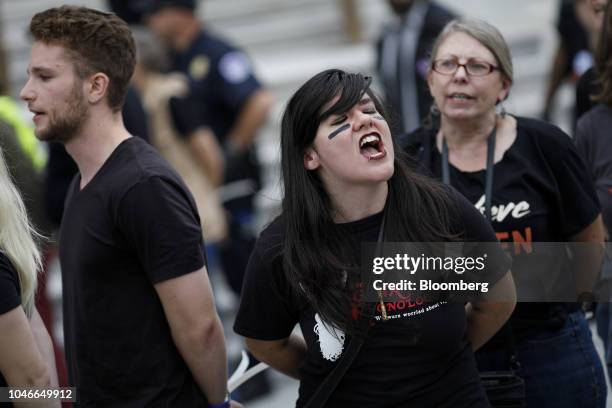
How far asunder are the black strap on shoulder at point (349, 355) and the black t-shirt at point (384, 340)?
21 mm

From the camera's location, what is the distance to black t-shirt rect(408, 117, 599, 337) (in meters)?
3.29

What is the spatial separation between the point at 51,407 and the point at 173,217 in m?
0.64

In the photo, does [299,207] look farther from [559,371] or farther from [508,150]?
[559,371]

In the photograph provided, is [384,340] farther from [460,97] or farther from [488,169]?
[460,97]

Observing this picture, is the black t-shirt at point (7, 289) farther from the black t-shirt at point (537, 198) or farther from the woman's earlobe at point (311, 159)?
the black t-shirt at point (537, 198)

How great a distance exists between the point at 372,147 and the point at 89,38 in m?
0.99

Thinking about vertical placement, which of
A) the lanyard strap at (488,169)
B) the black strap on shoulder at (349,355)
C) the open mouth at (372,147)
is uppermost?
the open mouth at (372,147)

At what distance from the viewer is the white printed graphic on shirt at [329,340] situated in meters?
2.82

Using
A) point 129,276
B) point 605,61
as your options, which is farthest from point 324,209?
point 605,61

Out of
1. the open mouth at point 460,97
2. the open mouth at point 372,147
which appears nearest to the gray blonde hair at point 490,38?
the open mouth at point 460,97

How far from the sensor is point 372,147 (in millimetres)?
2928

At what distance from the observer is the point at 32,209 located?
17.6ft

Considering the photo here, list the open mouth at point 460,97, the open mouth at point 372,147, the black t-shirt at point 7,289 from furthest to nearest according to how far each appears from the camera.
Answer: the open mouth at point 460,97
the open mouth at point 372,147
the black t-shirt at point 7,289

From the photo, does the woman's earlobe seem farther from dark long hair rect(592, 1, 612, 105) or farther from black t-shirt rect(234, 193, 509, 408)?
dark long hair rect(592, 1, 612, 105)
